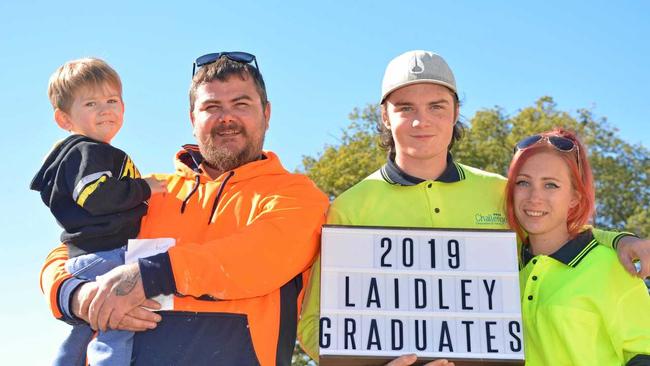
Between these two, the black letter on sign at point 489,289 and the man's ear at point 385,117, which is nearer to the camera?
the black letter on sign at point 489,289

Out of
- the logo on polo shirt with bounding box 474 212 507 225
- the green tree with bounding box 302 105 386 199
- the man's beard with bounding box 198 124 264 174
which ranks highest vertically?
the green tree with bounding box 302 105 386 199

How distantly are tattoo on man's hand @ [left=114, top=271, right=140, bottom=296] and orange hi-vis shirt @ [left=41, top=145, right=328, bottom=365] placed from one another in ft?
0.34

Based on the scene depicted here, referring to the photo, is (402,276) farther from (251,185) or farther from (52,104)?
(52,104)

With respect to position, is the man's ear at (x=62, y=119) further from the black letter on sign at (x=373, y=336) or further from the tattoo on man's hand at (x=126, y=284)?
the black letter on sign at (x=373, y=336)

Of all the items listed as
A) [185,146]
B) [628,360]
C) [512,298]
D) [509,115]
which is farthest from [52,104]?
[509,115]

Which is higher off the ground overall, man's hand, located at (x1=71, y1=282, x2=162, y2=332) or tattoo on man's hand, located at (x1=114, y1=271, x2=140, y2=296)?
tattoo on man's hand, located at (x1=114, y1=271, x2=140, y2=296)

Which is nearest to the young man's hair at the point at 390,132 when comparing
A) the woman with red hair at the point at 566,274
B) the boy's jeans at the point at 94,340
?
the woman with red hair at the point at 566,274

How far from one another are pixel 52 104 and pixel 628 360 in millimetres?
4075

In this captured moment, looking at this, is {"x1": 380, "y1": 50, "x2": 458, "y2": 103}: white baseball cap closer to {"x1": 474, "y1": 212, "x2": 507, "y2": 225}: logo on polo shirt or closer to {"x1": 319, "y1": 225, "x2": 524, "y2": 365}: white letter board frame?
{"x1": 474, "y1": 212, "x2": 507, "y2": 225}: logo on polo shirt

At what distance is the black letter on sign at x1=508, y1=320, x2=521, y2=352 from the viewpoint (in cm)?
444

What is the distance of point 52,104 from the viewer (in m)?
5.21

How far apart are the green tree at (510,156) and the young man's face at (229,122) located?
1829 cm

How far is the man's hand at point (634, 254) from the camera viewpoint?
4.69m

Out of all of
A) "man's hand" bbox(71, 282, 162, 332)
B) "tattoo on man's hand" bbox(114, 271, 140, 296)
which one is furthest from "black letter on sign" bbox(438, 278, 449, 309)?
"tattoo on man's hand" bbox(114, 271, 140, 296)
